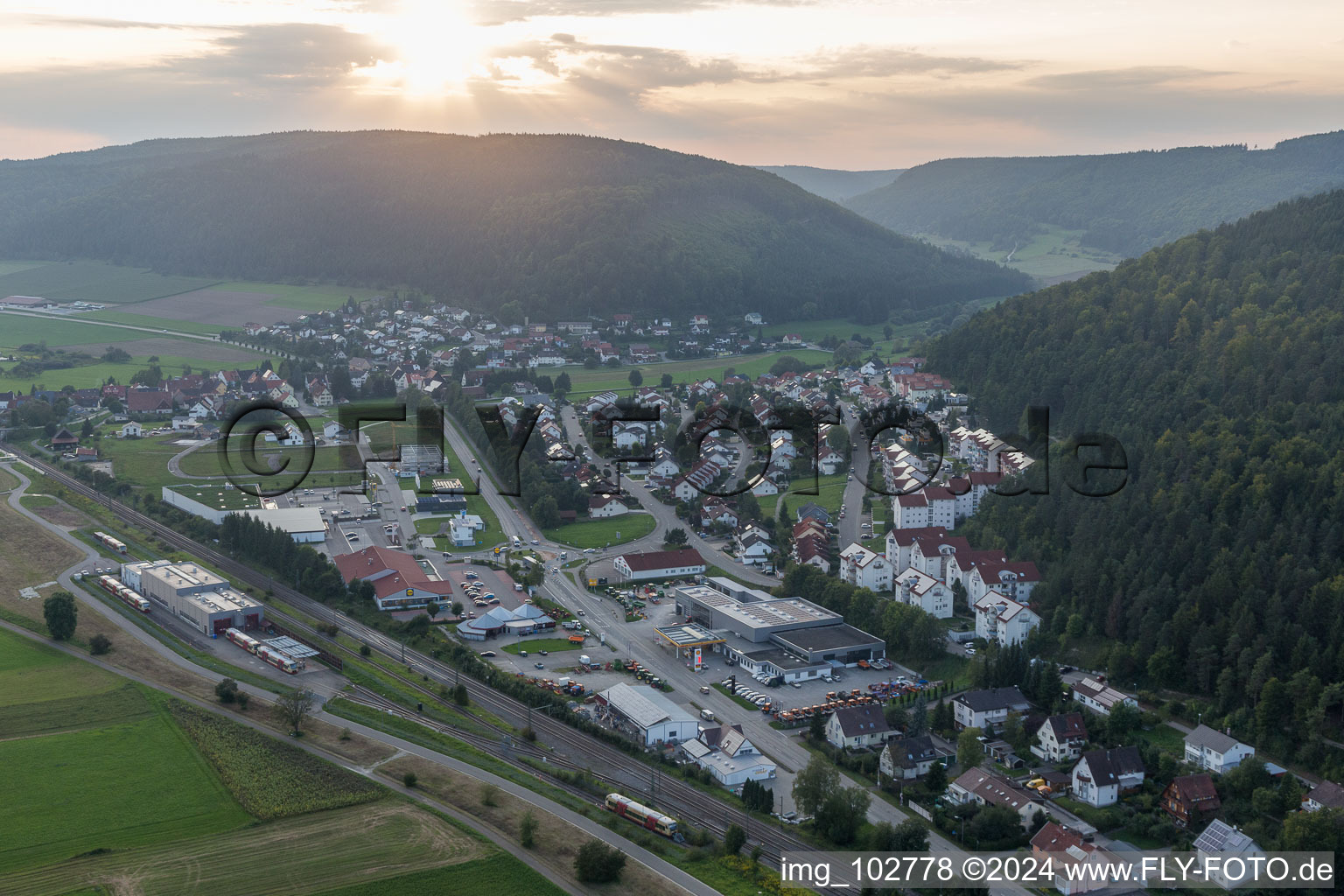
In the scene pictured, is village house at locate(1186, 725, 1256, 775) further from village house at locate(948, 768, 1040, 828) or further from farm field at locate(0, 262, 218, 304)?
farm field at locate(0, 262, 218, 304)

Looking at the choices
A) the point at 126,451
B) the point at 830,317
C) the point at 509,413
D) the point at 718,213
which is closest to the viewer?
the point at 126,451

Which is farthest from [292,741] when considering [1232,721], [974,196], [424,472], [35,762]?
[974,196]

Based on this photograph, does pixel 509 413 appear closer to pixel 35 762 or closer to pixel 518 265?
pixel 35 762

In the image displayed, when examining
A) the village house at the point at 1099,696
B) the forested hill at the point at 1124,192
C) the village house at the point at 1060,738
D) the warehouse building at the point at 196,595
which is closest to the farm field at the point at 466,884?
the village house at the point at 1060,738

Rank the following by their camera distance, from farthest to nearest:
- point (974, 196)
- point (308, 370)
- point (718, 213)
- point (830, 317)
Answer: point (974, 196), point (718, 213), point (830, 317), point (308, 370)

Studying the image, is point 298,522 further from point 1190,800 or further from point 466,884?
point 1190,800

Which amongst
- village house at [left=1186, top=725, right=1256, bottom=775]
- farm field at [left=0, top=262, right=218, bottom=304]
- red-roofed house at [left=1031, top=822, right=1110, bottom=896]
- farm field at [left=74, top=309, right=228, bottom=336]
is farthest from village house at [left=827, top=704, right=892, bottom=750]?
farm field at [left=0, top=262, right=218, bottom=304]
